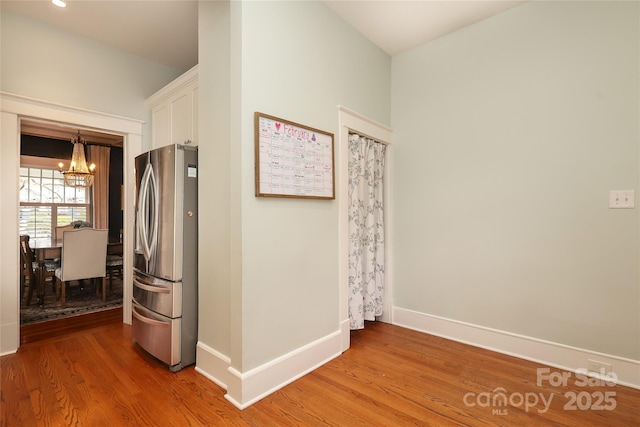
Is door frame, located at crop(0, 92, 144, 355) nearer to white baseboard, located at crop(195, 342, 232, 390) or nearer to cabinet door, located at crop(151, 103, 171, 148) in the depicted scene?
cabinet door, located at crop(151, 103, 171, 148)

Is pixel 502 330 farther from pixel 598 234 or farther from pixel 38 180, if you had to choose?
pixel 38 180

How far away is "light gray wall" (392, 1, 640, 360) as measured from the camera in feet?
6.77

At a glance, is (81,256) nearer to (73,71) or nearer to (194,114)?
(73,71)

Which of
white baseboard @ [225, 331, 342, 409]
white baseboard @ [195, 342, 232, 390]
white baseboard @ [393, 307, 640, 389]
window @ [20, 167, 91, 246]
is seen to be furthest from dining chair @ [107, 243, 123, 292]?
white baseboard @ [393, 307, 640, 389]

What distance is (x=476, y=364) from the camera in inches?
90.4

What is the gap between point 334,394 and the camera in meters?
1.93

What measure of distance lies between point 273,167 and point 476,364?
2.08 meters

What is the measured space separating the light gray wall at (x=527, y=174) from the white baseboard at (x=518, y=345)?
2.1 inches

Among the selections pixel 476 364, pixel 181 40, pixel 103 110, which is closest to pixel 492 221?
pixel 476 364

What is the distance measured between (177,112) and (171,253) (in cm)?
150

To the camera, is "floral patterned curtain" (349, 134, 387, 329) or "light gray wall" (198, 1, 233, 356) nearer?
"light gray wall" (198, 1, 233, 356)

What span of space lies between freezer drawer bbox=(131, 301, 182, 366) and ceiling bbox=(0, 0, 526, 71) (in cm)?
246

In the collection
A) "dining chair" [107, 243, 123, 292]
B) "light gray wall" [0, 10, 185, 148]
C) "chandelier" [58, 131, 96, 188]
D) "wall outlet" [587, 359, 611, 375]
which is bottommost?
"wall outlet" [587, 359, 611, 375]

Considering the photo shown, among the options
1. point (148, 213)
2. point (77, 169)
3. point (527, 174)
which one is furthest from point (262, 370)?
point (77, 169)
